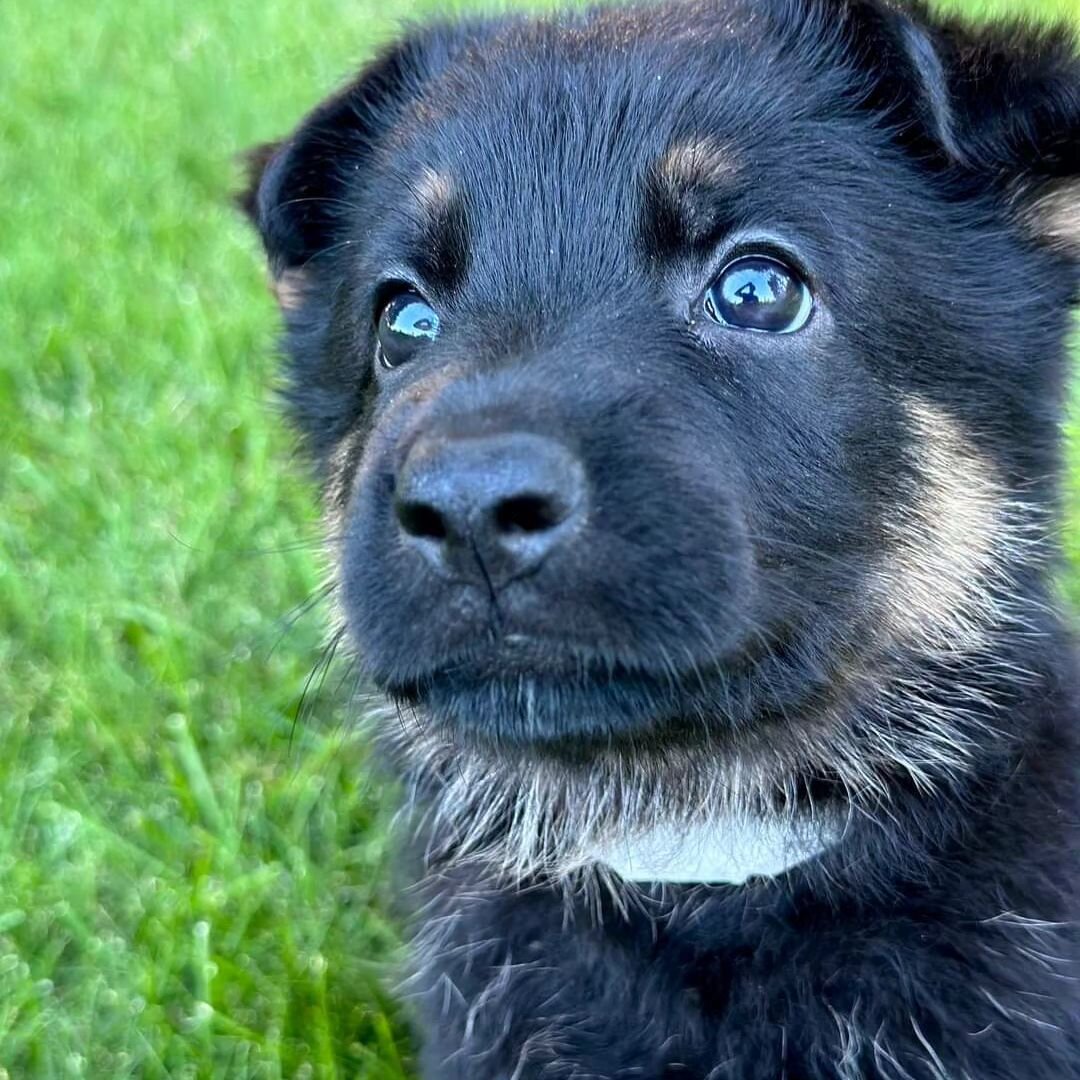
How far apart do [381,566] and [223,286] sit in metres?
3.92

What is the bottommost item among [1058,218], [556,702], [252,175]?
[556,702]

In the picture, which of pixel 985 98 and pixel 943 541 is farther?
pixel 943 541

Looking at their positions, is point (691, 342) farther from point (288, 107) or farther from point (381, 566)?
point (288, 107)

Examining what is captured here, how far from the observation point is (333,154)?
318 cm

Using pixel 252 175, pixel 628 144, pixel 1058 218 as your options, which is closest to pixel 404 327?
pixel 628 144

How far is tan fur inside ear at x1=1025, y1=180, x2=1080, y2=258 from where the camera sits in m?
2.68

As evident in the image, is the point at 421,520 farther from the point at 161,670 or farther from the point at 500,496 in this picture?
the point at 161,670

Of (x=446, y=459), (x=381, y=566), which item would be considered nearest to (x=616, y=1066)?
(x=381, y=566)

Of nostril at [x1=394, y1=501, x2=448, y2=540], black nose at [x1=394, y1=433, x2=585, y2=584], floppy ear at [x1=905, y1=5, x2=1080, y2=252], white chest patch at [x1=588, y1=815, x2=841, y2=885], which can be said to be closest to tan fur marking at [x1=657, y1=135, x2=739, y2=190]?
floppy ear at [x1=905, y1=5, x2=1080, y2=252]

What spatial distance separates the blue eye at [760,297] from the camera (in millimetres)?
2463

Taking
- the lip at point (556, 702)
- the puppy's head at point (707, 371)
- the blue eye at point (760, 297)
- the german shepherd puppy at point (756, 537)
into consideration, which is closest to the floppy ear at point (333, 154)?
the puppy's head at point (707, 371)

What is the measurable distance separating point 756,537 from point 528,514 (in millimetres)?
445

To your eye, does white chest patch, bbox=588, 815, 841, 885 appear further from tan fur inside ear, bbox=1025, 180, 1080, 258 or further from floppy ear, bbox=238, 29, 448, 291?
floppy ear, bbox=238, 29, 448, 291

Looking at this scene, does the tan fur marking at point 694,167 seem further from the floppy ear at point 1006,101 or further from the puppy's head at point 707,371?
the floppy ear at point 1006,101
